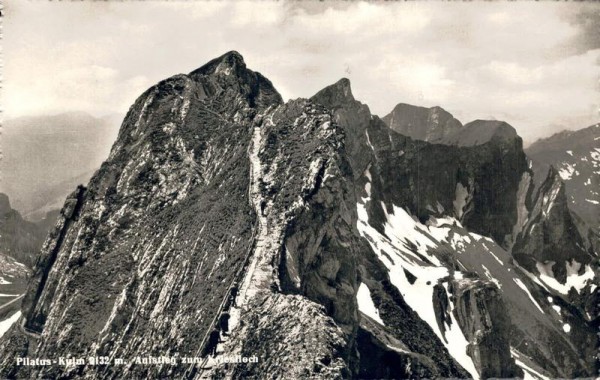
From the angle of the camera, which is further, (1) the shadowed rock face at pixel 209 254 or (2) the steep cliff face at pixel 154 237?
(2) the steep cliff face at pixel 154 237

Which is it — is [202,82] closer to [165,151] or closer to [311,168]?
[165,151]

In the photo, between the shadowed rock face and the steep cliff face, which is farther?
the steep cliff face

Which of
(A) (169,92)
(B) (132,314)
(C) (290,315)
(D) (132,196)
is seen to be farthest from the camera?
(A) (169,92)

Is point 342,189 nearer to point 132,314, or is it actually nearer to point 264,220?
point 264,220

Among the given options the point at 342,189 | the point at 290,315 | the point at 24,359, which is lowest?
the point at 24,359

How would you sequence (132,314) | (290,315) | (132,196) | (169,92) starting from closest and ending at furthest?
1. (290,315)
2. (132,314)
3. (132,196)
4. (169,92)

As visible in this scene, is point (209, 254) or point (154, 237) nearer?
point (209, 254)

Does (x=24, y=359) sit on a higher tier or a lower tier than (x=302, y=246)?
lower

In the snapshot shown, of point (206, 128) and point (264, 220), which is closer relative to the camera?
point (264, 220)

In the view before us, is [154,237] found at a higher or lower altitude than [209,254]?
higher

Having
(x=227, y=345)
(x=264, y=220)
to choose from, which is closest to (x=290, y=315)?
(x=227, y=345)
